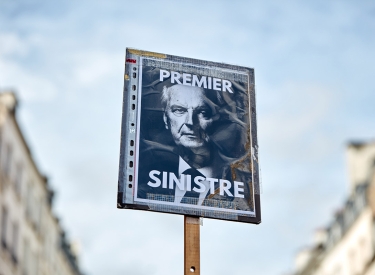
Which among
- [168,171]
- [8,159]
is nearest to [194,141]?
[168,171]

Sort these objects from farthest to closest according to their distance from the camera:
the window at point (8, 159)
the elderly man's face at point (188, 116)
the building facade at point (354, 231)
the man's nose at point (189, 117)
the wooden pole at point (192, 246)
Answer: the building facade at point (354, 231)
the window at point (8, 159)
the man's nose at point (189, 117)
the elderly man's face at point (188, 116)
the wooden pole at point (192, 246)

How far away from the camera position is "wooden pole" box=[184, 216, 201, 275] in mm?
8102

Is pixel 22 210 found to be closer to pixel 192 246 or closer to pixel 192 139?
pixel 192 139

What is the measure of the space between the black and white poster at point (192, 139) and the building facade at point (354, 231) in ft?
115

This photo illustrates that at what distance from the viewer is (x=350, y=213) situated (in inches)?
1916

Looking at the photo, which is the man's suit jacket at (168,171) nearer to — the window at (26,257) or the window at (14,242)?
the window at (14,242)

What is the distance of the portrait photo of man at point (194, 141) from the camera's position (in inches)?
338

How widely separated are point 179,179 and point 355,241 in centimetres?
4051

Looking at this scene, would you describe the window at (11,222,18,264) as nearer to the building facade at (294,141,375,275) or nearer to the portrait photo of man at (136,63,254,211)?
the building facade at (294,141,375,275)

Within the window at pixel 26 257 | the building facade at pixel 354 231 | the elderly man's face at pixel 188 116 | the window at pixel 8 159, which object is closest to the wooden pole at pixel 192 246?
the elderly man's face at pixel 188 116

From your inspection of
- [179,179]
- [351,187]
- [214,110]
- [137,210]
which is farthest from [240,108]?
[351,187]

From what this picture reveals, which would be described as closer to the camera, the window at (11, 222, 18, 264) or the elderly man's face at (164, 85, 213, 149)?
the elderly man's face at (164, 85, 213, 149)

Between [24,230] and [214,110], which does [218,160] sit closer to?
[214,110]

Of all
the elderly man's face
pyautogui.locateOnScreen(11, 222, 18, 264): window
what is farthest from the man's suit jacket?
pyautogui.locateOnScreen(11, 222, 18, 264): window
